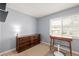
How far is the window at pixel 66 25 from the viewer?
10.2 feet

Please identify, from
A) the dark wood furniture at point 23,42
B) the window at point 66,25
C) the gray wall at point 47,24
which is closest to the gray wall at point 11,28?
the dark wood furniture at point 23,42

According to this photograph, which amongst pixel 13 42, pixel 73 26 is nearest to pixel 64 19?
pixel 73 26

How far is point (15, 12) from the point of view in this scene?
3334 mm

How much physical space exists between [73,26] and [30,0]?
322cm

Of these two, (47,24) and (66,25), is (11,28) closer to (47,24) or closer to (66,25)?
(47,24)

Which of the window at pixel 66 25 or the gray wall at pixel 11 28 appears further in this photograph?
the window at pixel 66 25

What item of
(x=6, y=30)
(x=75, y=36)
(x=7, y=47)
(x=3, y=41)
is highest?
(x=6, y=30)

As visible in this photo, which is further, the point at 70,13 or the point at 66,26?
the point at 66,26

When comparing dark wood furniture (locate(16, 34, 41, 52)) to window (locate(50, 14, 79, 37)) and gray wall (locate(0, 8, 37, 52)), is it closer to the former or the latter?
gray wall (locate(0, 8, 37, 52))

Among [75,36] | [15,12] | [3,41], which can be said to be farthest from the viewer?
[15,12]

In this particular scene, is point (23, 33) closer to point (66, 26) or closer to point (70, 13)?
point (66, 26)

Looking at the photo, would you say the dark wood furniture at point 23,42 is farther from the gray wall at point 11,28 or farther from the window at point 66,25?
the window at point 66,25

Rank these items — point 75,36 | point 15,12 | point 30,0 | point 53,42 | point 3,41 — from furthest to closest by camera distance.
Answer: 1. point 53,42
2. point 15,12
3. point 75,36
4. point 3,41
5. point 30,0

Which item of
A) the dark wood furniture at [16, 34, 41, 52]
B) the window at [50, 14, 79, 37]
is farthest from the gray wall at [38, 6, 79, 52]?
the dark wood furniture at [16, 34, 41, 52]
